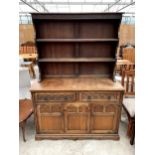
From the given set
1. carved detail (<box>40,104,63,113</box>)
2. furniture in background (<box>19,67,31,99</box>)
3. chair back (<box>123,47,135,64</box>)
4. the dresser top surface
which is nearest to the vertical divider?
the dresser top surface

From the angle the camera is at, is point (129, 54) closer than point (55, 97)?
No

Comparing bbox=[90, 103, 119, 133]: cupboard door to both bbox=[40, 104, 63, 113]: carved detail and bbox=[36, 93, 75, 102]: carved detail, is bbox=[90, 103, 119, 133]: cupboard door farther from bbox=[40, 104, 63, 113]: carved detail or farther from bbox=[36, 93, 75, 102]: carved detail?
bbox=[40, 104, 63, 113]: carved detail

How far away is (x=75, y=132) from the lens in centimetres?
232

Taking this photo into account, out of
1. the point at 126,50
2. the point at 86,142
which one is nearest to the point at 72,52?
the point at 86,142

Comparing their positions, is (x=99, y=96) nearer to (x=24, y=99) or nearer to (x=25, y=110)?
(x=25, y=110)

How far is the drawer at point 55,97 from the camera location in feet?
7.02

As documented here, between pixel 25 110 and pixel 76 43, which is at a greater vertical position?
pixel 76 43

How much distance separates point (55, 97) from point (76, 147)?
745mm

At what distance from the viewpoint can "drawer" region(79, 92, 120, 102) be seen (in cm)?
214

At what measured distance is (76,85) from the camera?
2.24 m

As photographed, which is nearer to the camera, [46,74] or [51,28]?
[51,28]

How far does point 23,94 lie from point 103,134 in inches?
64.3

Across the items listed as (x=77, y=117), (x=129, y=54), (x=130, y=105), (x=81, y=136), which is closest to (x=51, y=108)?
(x=77, y=117)
